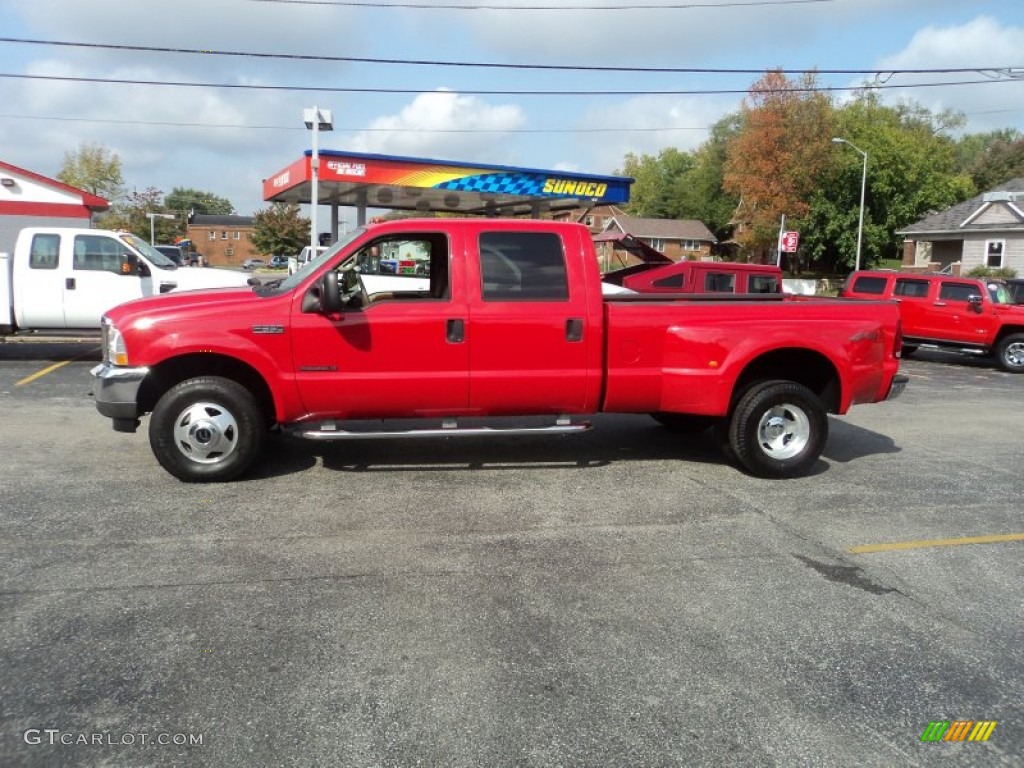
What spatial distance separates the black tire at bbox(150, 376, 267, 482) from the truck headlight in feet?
1.29

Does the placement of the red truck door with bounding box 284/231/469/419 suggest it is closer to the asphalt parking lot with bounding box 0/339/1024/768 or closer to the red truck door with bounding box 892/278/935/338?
the asphalt parking lot with bounding box 0/339/1024/768

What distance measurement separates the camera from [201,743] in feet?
9.46

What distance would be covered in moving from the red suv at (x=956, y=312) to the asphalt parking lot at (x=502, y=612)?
10.2 metres

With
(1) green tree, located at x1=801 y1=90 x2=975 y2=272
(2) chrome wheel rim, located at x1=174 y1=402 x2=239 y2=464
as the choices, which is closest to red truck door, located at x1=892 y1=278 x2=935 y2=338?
(2) chrome wheel rim, located at x1=174 y1=402 x2=239 y2=464

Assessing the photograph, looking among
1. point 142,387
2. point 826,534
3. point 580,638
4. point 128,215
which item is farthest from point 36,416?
point 128,215

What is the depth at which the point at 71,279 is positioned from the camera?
1209 centimetres

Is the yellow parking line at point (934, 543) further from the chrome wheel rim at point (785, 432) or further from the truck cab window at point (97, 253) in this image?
the truck cab window at point (97, 253)

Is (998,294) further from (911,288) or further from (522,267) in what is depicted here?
(522,267)

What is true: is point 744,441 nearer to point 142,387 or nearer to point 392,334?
point 392,334

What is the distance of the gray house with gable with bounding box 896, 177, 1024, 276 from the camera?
38.5 meters

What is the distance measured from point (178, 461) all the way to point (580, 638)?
11.8 ft

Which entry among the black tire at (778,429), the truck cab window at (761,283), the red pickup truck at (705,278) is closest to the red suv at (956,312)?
the truck cab window at (761,283)

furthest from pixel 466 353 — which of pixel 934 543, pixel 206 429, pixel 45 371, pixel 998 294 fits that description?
pixel 998 294

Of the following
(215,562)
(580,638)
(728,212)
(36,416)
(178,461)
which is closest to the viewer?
(580,638)
